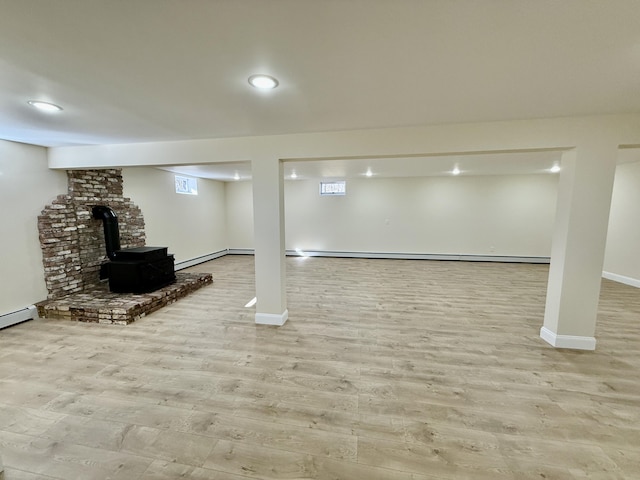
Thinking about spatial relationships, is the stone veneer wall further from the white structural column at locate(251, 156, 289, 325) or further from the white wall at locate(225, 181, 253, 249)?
the white wall at locate(225, 181, 253, 249)

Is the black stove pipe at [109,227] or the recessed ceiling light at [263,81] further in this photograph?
the black stove pipe at [109,227]

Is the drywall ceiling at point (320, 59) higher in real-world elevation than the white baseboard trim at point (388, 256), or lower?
higher

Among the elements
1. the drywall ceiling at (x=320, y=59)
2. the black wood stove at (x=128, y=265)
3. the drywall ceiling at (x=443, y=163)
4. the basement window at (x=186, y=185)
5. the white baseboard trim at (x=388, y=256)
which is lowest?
the white baseboard trim at (x=388, y=256)

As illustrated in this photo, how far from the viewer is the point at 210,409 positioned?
1996 millimetres

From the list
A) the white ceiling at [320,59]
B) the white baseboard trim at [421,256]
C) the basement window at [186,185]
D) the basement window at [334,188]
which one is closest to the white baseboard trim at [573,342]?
the white ceiling at [320,59]

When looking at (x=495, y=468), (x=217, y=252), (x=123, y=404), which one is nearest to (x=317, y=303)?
(x=123, y=404)

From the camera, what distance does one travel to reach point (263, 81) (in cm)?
178

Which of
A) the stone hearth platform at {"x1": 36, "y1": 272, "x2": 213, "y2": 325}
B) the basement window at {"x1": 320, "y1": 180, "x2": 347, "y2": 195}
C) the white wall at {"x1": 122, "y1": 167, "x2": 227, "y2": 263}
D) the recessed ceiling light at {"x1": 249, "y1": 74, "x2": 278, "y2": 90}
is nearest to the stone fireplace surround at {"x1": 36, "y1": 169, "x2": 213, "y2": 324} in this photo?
the stone hearth platform at {"x1": 36, "y1": 272, "x2": 213, "y2": 325}

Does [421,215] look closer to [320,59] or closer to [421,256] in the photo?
[421,256]

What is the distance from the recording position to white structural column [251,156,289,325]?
3.21 m

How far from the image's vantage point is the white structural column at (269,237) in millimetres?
3211

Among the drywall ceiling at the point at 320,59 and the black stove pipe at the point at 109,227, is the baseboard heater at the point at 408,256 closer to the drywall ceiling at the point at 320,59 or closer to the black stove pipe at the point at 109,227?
the black stove pipe at the point at 109,227

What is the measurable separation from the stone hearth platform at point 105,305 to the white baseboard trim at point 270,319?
5.47 ft

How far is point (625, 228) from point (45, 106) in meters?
9.12
